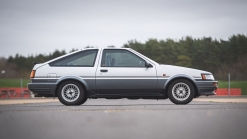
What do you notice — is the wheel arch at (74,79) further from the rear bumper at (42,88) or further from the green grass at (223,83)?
the green grass at (223,83)

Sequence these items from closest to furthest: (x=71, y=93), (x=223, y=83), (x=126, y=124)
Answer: (x=126, y=124) < (x=71, y=93) < (x=223, y=83)

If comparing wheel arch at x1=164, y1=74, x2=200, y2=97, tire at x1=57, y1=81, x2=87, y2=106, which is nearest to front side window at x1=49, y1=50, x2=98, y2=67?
tire at x1=57, y1=81, x2=87, y2=106

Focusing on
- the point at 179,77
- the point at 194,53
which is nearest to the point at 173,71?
the point at 179,77

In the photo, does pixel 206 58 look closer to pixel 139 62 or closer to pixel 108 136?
pixel 139 62

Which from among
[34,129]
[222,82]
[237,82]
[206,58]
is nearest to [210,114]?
[34,129]

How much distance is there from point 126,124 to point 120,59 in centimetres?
377

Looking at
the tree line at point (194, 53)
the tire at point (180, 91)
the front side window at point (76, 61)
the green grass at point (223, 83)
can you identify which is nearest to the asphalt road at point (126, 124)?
the tire at point (180, 91)

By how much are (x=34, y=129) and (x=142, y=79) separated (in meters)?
A: 4.04

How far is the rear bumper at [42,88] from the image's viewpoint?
9672mm

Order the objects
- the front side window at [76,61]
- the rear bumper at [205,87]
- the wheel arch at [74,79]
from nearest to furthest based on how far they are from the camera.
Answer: the wheel arch at [74,79], the rear bumper at [205,87], the front side window at [76,61]

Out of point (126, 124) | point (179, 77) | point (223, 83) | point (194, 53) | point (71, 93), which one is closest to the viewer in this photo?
point (126, 124)

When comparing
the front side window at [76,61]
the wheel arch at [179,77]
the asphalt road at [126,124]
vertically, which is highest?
the front side window at [76,61]

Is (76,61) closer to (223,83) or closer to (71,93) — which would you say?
(71,93)

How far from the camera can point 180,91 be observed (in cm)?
961
